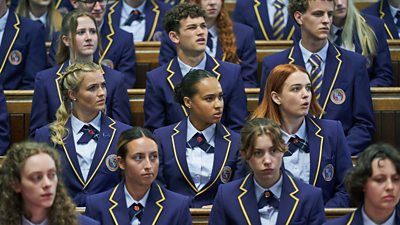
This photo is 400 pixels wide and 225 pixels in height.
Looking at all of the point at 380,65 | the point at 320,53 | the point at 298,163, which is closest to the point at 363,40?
the point at 380,65

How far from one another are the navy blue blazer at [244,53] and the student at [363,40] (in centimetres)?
37

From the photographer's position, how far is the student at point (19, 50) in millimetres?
4816

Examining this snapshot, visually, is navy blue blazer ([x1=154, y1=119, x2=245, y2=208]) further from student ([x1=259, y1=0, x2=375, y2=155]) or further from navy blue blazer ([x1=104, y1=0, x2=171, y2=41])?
navy blue blazer ([x1=104, y1=0, x2=171, y2=41])

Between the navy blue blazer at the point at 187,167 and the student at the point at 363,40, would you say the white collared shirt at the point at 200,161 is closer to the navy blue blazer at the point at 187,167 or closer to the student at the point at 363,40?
the navy blue blazer at the point at 187,167

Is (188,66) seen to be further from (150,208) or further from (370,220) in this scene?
(370,220)

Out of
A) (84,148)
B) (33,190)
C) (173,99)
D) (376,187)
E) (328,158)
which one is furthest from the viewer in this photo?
(173,99)

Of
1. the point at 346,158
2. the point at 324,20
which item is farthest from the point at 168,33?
the point at 346,158

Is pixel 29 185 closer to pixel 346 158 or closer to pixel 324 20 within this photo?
pixel 346 158

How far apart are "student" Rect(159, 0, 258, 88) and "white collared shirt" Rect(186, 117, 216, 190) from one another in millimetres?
868

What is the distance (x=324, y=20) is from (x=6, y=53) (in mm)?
1467

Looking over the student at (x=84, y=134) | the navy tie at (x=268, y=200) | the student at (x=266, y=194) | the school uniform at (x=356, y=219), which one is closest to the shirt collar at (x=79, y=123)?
the student at (x=84, y=134)

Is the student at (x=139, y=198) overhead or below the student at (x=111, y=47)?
below

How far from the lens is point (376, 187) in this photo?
315cm

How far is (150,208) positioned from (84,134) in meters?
0.60
